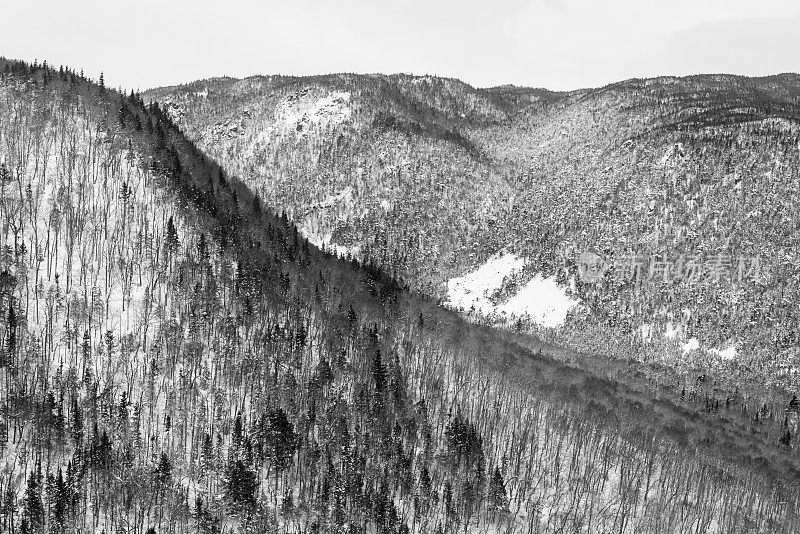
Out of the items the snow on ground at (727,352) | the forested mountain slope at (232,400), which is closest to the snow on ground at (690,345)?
the snow on ground at (727,352)

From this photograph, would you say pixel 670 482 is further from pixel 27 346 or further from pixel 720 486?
pixel 27 346

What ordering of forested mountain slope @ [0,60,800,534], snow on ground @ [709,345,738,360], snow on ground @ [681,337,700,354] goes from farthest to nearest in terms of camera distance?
1. snow on ground @ [681,337,700,354]
2. snow on ground @ [709,345,738,360]
3. forested mountain slope @ [0,60,800,534]

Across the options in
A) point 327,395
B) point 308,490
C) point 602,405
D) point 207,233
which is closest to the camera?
point 308,490

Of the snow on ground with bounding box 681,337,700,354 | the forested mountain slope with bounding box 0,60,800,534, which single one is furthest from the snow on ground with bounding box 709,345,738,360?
the forested mountain slope with bounding box 0,60,800,534

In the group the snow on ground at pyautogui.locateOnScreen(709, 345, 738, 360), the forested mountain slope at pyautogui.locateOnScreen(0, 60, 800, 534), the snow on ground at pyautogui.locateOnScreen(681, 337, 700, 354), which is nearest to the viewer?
the forested mountain slope at pyautogui.locateOnScreen(0, 60, 800, 534)

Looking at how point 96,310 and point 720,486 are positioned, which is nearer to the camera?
point 96,310

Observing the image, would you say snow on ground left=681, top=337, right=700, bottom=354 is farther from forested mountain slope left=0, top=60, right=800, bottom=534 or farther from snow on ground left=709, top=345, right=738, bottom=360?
forested mountain slope left=0, top=60, right=800, bottom=534

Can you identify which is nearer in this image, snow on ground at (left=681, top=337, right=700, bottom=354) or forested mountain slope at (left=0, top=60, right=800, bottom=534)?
forested mountain slope at (left=0, top=60, right=800, bottom=534)

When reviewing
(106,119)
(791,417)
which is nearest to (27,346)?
(106,119)

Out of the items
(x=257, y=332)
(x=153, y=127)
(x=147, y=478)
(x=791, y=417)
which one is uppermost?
(x=153, y=127)

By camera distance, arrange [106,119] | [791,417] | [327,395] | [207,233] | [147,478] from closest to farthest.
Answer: [147,478] → [327,395] → [207,233] → [106,119] → [791,417]
